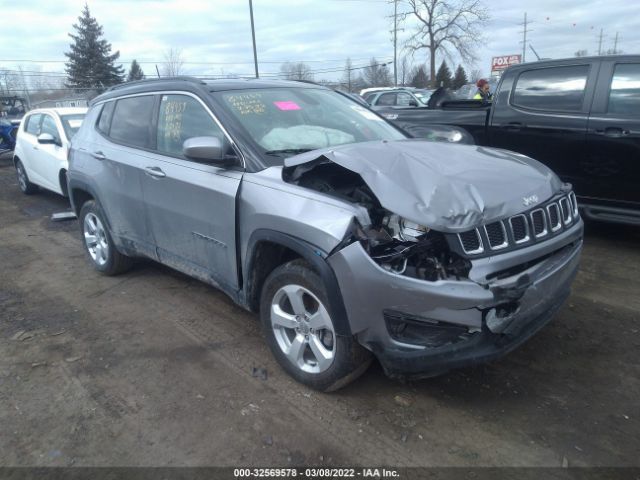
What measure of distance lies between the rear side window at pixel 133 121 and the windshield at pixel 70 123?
13.1 feet

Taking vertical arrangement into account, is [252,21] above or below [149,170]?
above

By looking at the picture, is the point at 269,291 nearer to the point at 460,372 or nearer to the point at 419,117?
the point at 460,372

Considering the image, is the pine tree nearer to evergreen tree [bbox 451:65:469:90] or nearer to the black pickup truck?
evergreen tree [bbox 451:65:469:90]

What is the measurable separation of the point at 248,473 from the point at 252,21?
2324cm

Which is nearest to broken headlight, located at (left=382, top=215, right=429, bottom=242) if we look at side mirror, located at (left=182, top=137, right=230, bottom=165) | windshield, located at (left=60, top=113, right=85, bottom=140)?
side mirror, located at (left=182, top=137, right=230, bottom=165)

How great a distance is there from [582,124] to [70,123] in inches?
297

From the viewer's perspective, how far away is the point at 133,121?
448 centimetres

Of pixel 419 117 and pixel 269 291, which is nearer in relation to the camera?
pixel 269 291

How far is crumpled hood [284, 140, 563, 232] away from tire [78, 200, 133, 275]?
9.06ft

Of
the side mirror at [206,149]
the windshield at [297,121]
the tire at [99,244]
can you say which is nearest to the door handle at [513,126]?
the windshield at [297,121]

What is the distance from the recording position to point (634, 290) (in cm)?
436

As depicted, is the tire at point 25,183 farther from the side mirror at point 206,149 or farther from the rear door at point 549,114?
the rear door at point 549,114

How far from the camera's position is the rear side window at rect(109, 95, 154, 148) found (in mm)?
4262

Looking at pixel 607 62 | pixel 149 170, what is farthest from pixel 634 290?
pixel 149 170
